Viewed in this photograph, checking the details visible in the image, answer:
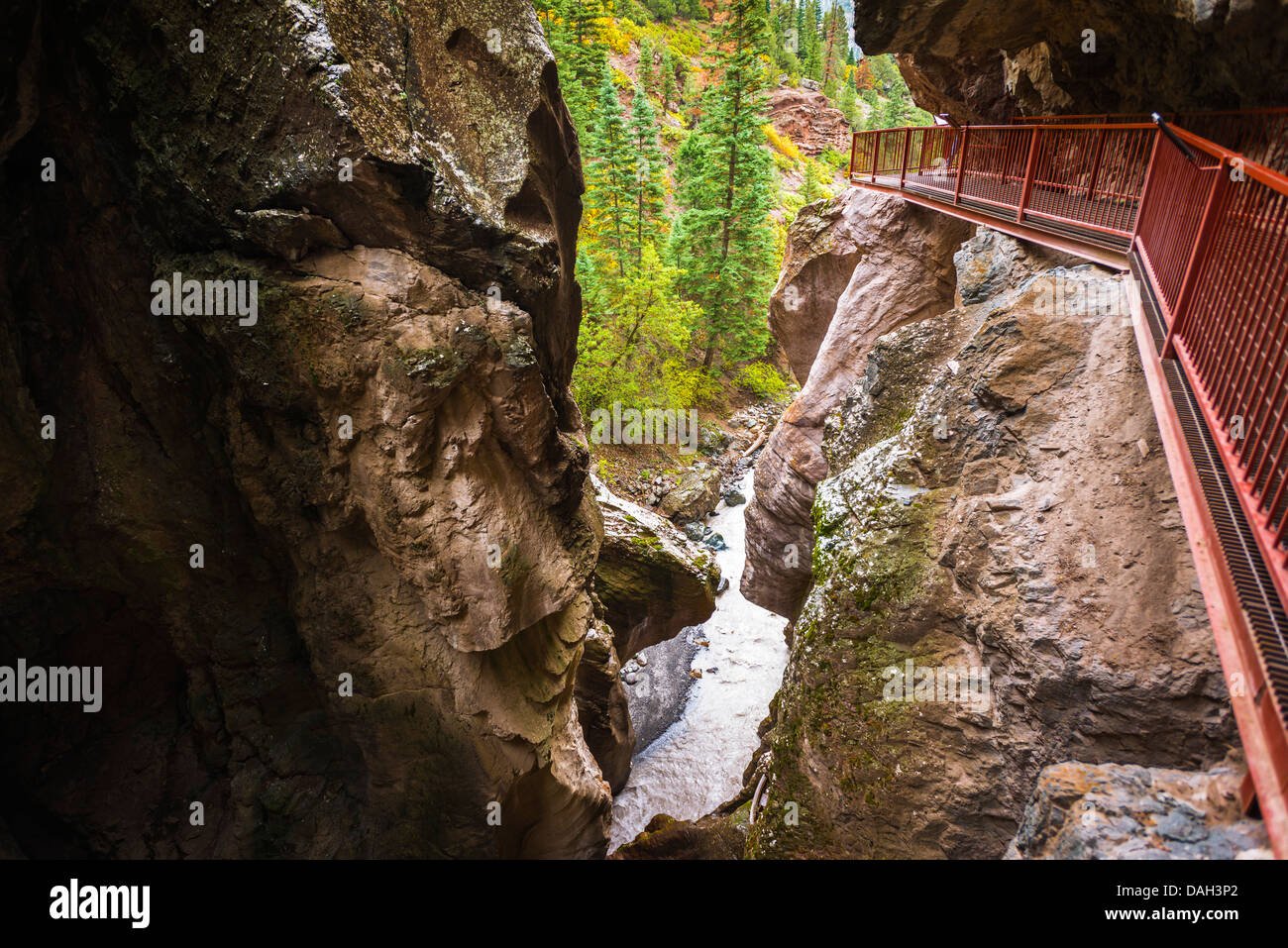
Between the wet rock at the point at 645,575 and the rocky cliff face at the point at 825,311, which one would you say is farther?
the wet rock at the point at 645,575

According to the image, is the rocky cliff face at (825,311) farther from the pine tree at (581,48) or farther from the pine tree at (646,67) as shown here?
the pine tree at (646,67)

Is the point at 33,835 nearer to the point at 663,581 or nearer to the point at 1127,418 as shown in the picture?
the point at 663,581

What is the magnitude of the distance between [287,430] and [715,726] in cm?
1231

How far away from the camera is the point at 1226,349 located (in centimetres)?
420

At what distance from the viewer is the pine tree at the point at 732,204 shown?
23.2 metres

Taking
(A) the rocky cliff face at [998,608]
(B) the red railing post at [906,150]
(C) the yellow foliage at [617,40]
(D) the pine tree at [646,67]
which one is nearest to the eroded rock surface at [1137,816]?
(A) the rocky cliff face at [998,608]

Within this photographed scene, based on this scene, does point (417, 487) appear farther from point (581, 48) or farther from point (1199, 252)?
point (581, 48)

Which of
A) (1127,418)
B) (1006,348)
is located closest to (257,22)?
(1006,348)

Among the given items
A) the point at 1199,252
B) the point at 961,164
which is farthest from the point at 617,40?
the point at 1199,252

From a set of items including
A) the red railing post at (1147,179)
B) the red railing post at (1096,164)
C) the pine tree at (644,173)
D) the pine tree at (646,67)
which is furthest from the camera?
the pine tree at (646,67)

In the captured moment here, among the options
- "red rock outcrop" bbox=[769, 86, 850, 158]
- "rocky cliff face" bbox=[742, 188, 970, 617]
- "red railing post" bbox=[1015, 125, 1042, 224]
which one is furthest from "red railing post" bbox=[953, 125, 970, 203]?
"red rock outcrop" bbox=[769, 86, 850, 158]

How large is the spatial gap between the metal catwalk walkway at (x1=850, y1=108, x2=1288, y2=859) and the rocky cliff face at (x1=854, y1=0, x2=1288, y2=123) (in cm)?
43

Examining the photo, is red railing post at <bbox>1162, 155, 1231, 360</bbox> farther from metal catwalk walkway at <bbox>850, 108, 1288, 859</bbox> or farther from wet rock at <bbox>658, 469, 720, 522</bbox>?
wet rock at <bbox>658, 469, 720, 522</bbox>

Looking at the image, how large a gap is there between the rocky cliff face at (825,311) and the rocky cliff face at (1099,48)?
2748mm
